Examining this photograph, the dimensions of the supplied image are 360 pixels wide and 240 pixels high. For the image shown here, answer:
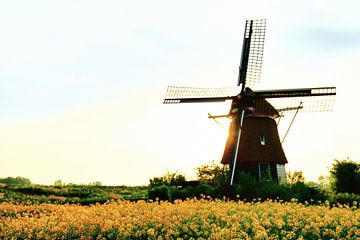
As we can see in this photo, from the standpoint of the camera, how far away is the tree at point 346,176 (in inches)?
1099

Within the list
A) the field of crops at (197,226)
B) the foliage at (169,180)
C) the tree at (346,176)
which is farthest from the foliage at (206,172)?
the field of crops at (197,226)

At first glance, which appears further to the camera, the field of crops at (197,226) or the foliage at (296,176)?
the foliage at (296,176)

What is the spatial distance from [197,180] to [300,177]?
7033mm

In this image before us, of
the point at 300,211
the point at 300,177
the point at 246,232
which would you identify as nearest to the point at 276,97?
the point at 300,177

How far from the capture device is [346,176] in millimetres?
28109

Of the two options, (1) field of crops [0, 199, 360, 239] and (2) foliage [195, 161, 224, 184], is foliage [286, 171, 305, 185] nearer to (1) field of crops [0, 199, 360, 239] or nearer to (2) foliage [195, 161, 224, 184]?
(2) foliage [195, 161, 224, 184]

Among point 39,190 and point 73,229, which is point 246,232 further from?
point 39,190

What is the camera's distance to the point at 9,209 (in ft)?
67.0

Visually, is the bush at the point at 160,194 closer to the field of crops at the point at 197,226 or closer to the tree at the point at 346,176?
the field of crops at the point at 197,226

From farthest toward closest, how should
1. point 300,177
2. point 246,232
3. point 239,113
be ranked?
point 300,177
point 239,113
point 246,232

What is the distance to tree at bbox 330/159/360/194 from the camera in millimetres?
27906

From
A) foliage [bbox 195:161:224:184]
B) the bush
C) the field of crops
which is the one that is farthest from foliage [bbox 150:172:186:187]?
the field of crops

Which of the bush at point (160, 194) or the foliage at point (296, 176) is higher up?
the foliage at point (296, 176)

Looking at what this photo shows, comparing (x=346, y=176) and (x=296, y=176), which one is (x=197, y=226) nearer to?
(x=346, y=176)
